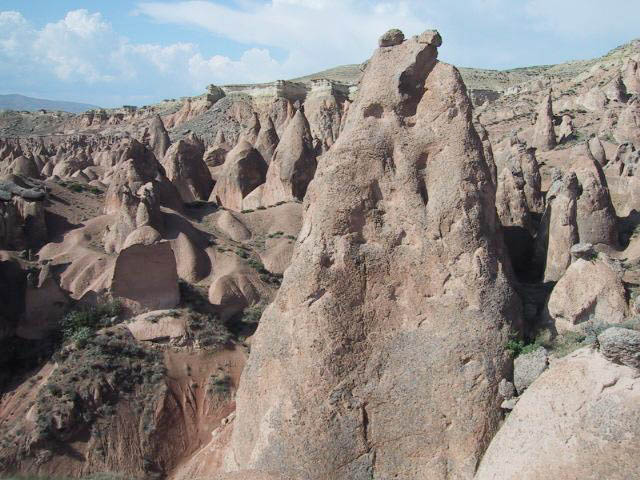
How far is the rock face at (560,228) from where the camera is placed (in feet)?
47.6

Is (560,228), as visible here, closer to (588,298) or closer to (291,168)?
(588,298)

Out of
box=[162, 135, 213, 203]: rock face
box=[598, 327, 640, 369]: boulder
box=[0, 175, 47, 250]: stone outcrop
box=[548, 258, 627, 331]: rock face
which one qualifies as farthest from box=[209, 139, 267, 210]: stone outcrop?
box=[598, 327, 640, 369]: boulder

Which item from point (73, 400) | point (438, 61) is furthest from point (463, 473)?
point (73, 400)

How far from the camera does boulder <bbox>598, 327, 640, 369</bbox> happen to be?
25.1 feet

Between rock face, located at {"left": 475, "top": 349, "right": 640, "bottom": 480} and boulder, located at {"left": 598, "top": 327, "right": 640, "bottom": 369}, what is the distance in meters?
0.14

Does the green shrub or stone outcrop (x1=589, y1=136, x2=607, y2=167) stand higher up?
stone outcrop (x1=589, y1=136, x2=607, y2=167)

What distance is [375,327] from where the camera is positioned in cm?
1048

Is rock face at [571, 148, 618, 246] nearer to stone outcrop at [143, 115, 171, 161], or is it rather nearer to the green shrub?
the green shrub

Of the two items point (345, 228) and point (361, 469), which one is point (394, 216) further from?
point (361, 469)

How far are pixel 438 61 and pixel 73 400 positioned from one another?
581 inches

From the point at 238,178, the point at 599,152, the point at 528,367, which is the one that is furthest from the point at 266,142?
the point at 528,367

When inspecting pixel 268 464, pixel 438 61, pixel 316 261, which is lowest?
pixel 268 464

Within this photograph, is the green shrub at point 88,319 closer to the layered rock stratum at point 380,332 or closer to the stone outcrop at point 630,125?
the layered rock stratum at point 380,332

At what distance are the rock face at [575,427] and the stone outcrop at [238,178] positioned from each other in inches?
1377
